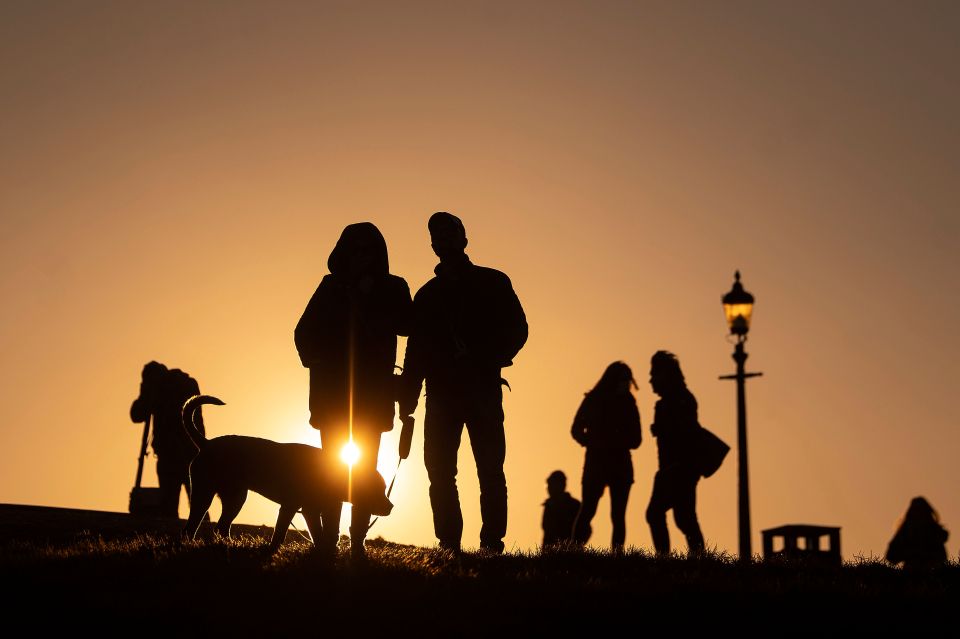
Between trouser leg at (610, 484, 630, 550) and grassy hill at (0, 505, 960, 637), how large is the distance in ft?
14.2

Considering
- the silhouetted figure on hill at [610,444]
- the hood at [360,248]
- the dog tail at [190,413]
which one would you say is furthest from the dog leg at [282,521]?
the silhouetted figure on hill at [610,444]

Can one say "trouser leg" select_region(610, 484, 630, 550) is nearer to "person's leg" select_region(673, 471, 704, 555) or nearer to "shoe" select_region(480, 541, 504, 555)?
"person's leg" select_region(673, 471, 704, 555)

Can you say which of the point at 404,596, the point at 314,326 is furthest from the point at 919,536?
the point at 404,596

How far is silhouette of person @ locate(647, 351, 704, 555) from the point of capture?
1459 cm

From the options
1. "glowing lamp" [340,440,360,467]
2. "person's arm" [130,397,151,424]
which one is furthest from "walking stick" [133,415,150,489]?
"glowing lamp" [340,440,360,467]

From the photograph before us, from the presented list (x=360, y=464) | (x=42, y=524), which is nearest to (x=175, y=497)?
(x=42, y=524)

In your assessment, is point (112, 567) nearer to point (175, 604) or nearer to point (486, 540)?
point (175, 604)

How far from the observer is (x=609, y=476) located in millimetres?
14844

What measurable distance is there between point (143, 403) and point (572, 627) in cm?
1133

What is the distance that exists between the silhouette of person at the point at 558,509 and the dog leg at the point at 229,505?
300 inches

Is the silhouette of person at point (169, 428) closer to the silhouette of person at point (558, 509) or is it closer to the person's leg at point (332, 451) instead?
the silhouette of person at point (558, 509)

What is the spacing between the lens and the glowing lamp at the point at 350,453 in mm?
9789

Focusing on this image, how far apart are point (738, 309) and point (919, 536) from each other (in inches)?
156

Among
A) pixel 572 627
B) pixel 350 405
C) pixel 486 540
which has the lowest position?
pixel 572 627
